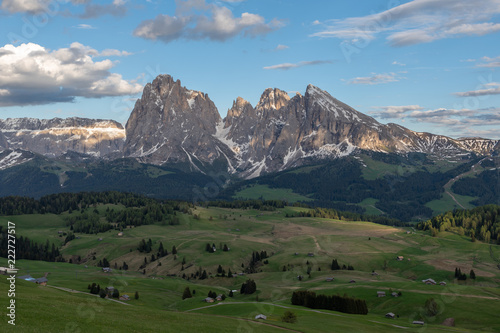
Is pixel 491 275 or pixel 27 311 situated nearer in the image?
pixel 27 311

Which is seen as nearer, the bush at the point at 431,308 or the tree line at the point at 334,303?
the tree line at the point at 334,303

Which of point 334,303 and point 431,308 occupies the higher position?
point 334,303

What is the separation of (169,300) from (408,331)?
74528 millimetres

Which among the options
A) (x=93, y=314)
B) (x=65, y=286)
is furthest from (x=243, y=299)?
(x=93, y=314)

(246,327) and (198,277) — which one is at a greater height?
(246,327)

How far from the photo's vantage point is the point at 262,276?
185625mm

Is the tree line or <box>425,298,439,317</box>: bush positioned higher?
the tree line

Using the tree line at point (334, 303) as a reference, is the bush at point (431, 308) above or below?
below

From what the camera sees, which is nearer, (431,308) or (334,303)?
(334,303)

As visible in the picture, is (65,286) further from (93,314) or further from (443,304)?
(443,304)

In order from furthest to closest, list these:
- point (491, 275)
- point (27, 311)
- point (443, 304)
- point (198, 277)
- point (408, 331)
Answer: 1. point (198, 277)
2. point (491, 275)
3. point (443, 304)
4. point (408, 331)
5. point (27, 311)

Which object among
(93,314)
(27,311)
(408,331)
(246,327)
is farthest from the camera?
(408,331)

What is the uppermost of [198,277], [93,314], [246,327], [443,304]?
[93,314]

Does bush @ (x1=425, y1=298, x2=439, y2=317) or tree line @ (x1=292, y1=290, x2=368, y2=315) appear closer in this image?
tree line @ (x1=292, y1=290, x2=368, y2=315)
